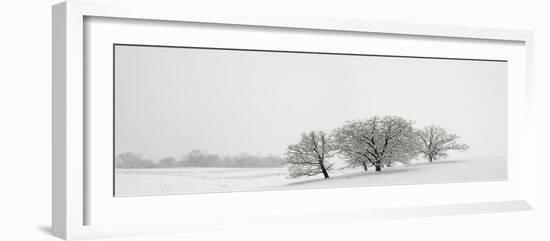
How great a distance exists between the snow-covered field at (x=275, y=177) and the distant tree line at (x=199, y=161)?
4 cm

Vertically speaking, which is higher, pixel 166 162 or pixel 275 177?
pixel 166 162

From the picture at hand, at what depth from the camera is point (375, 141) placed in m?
7.92

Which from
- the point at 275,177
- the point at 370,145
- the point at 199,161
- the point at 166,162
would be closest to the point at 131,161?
the point at 166,162

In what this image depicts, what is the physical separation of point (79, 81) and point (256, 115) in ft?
5.40

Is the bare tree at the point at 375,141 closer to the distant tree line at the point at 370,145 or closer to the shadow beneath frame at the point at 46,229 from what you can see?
the distant tree line at the point at 370,145

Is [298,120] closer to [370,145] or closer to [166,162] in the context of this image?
[370,145]

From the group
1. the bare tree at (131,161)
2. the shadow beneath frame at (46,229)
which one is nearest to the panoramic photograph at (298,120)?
the bare tree at (131,161)

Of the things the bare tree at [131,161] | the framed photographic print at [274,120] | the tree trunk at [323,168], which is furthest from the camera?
the tree trunk at [323,168]

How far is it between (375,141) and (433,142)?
617 mm

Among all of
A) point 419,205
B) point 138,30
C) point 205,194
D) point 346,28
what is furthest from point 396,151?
point 138,30

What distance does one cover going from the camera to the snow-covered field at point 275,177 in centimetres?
700

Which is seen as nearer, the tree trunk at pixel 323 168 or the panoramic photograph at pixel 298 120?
the panoramic photograph at pixel 298 120

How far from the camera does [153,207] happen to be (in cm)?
699

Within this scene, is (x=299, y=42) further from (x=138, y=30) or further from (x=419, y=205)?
(x=419, y=205)
